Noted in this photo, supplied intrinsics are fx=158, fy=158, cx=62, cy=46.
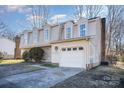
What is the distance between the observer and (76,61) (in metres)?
10.2

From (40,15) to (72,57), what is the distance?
13.2ft

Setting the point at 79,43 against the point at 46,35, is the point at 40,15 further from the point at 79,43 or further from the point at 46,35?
the point at 79,43

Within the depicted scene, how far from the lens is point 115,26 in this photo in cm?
939

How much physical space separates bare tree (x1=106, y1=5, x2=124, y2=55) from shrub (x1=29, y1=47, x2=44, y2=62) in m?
6.10

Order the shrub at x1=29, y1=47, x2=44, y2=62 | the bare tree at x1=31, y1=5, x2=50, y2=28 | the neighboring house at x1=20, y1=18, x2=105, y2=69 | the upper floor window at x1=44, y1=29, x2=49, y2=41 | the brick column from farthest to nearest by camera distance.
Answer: the brick column < the upper floor window at x1=44, y1=29, x2=49, y2=41 < the shrub at x1=29, y1=47, x2=44, y2=62 < the neighboring house at x1=20, y1=18, x2=105, y2=69 < the bare tree at x1=31, y1=5, x2=50, y2=28

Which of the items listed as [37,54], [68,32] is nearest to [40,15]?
[68,32]

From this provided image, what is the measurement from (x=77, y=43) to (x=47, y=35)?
4.48m

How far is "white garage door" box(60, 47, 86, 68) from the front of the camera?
32.7 ft

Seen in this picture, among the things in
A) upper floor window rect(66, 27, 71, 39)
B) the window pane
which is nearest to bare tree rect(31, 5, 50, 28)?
upper floor window rect(66, 27, 71, 39)

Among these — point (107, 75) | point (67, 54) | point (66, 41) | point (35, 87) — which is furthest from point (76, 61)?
point (35, 87)

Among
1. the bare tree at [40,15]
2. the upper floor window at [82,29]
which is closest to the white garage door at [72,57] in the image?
the upper floor window at [82,29]

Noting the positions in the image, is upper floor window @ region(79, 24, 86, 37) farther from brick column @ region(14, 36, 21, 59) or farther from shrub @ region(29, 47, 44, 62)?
brick column @ region(14, 36, 21, 59)

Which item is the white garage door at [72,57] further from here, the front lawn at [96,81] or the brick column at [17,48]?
the brick column at [17,48]

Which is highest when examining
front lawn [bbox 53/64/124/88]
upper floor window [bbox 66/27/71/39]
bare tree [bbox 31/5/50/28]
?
bare tree [bbox 31/5/50/28]
